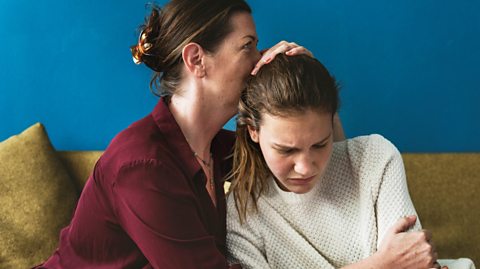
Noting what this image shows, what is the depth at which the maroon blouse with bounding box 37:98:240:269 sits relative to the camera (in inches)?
57.9

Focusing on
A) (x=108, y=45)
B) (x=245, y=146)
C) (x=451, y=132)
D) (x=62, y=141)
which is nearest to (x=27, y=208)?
(x=62, y=141)

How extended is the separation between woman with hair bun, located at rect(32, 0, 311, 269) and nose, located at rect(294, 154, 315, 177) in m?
0.25

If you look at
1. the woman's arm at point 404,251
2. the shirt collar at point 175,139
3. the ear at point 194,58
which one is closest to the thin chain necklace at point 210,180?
the shirt collar at point 175,139

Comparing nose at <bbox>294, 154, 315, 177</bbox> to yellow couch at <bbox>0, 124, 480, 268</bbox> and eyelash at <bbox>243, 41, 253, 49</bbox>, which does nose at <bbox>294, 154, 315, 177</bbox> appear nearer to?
eyelash at <bbox>243, 41, 253, 49</bbox>

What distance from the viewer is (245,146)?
5.43 feet

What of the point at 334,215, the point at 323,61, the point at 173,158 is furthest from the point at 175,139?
the point at 323,61

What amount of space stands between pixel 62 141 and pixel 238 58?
1.10m

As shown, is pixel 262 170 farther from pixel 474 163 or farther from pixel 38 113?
pixel 38 113

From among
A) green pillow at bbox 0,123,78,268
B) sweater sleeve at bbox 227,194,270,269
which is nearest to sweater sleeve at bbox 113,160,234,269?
sweater sleeve at bbox 227,194,270,269

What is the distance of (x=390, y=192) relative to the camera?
156cm

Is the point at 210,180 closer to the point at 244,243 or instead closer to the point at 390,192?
the point at 244,243

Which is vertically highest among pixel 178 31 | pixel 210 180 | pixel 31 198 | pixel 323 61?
pixel 178 31

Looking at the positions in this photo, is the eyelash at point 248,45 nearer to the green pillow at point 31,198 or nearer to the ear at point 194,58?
the ear at point 194,58

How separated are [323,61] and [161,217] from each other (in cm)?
99
